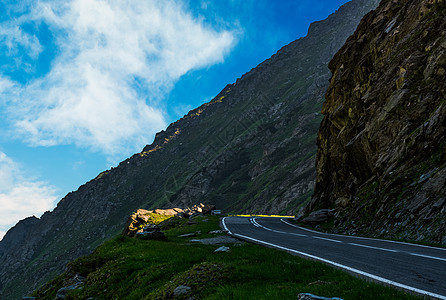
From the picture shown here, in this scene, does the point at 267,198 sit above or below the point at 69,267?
below

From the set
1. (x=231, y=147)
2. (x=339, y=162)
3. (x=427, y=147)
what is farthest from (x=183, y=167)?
(x=427, y=147)

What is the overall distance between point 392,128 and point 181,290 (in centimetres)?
2162

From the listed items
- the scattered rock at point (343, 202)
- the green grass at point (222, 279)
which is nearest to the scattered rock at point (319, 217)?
the scattered rock at point (343, 202)

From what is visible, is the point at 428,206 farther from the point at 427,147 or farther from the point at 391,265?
the point at 391,265

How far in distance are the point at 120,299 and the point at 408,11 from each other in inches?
1319

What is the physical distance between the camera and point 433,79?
19375mm

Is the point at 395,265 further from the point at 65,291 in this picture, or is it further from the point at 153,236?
the point at 153,236

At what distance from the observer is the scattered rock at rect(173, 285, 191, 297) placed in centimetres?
653

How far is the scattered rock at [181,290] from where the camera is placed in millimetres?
6527

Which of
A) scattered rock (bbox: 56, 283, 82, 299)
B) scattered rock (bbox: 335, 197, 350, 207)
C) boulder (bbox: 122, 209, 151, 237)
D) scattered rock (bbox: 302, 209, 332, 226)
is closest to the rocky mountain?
boulder (bbox: 122, 209, 151, 237)

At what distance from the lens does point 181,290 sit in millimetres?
6664

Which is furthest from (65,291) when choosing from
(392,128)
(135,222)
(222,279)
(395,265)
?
(135,222)

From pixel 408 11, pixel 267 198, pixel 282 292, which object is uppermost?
pixel 408 11

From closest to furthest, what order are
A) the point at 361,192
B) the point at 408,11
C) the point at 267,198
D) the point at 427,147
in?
1. the point at 427,147
2. the point at 361,192
3. the point at 408,11
4. the point at 267,198
